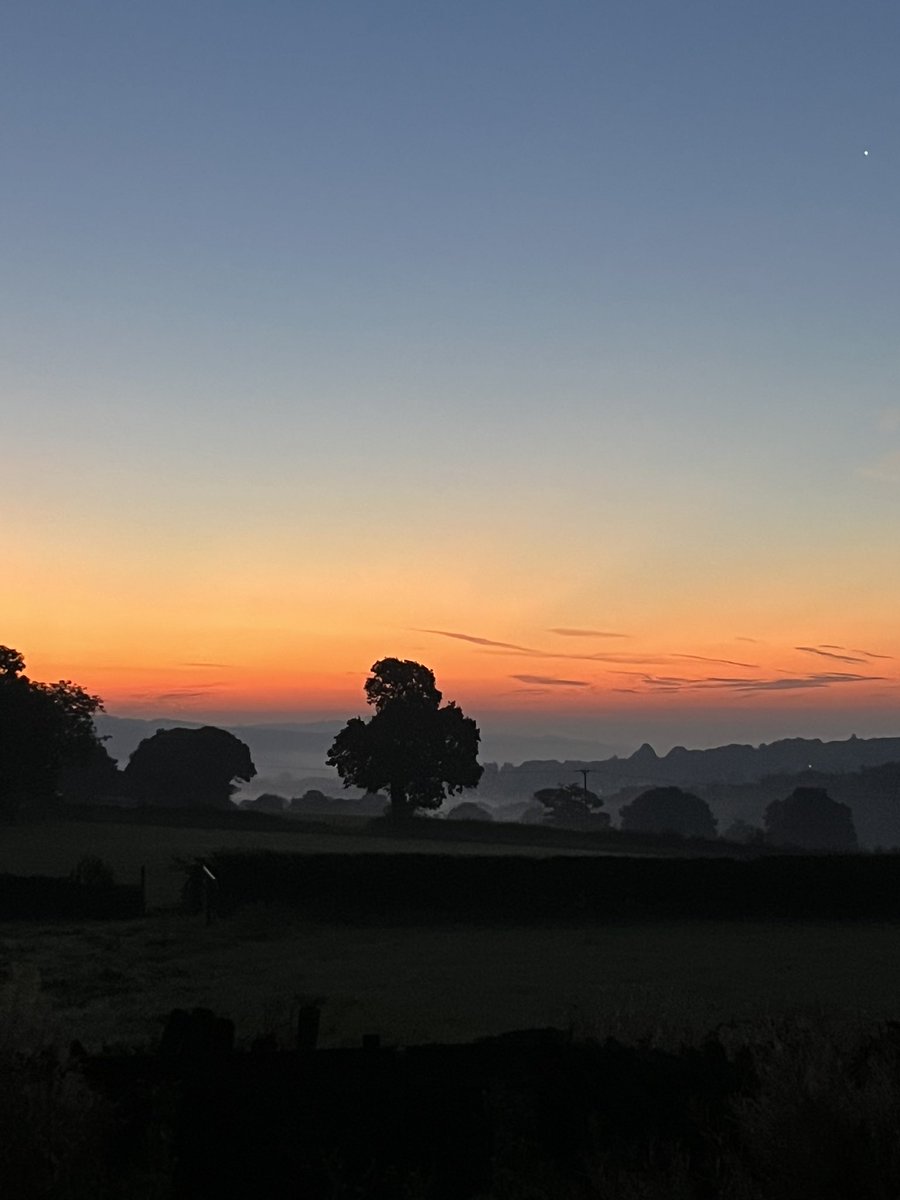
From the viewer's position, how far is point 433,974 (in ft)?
86.9

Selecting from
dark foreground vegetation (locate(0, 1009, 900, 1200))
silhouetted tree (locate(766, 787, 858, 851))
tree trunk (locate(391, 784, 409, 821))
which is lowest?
silhouetted tree (locate(766, 787, 858, 851))

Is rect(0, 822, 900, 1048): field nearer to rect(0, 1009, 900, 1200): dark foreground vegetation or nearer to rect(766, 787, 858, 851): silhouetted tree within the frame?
rect(0, 1009, 900, 1200): dark foreground vegetation

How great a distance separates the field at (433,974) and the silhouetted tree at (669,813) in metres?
142

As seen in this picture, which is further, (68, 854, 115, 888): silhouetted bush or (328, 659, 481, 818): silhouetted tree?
(328, 659, 481, 818): silhouetted tree

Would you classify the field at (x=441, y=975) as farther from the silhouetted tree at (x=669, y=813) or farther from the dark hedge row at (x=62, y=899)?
the silhouetted tree at (x=669, y=813)

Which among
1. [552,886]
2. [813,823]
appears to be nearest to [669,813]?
[813,823]

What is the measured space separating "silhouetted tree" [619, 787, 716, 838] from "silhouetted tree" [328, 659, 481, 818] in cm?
10082

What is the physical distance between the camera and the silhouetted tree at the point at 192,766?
12169 centimetres

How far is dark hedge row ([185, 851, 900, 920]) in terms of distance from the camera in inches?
1475

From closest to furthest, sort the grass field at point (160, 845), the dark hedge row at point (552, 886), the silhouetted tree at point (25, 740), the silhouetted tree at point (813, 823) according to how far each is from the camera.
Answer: the dark hedge row at point (552, 886)
the grass field at point (160, 845)
the silhouetted tree at point (25, 740)
the silhouetted tree at point (813, 823)

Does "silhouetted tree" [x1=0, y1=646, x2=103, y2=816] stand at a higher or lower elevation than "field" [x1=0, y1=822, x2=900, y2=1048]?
higher

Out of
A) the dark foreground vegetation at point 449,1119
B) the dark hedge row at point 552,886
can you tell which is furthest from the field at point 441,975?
the dark foreground vegetation at point 449,1119

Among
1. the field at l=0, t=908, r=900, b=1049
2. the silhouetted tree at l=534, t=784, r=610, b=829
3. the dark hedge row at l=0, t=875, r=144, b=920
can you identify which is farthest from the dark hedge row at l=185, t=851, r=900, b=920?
the silhouetted tree at l=534, t=784, r=610, b=829

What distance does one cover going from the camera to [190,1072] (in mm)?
9578
